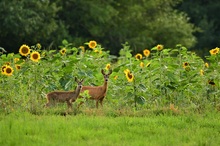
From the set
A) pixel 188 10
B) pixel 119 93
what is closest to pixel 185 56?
pixel 119 93

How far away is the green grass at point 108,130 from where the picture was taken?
957 cm

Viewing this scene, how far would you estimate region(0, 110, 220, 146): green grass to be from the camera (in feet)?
31.4

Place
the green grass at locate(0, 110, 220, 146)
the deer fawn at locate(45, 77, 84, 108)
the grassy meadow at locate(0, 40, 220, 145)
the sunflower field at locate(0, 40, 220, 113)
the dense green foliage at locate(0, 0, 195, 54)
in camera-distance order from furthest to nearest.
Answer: the dense green foliage at locate(0, 0, 195, 54) → the sunflower field at locate(0, 40, 220, 113) → the deer fawn at locate(45, 77, 84, 108) → the grassy meadow at locate(0, 40, 220, 145) → the green grass at locate(0, 110, 220, 146)

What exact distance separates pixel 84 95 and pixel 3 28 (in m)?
21.6

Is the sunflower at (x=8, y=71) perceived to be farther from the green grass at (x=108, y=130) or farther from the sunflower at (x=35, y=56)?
the green grass at (x=108, y=130)

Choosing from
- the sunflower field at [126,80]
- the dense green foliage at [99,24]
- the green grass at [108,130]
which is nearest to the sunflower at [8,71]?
the sunflower field at [126,80]

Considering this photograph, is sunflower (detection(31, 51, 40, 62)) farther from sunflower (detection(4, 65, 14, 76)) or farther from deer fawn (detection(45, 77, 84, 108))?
deer fawn (detection(45, 77, 84, 108))

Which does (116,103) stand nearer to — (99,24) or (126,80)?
(126,80)

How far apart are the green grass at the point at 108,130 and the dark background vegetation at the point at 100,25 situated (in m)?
21.8

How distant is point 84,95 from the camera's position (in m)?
11.7

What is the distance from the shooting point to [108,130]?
33.7 feet

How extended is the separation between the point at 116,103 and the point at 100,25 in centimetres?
2562

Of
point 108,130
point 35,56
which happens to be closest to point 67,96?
point 35,56

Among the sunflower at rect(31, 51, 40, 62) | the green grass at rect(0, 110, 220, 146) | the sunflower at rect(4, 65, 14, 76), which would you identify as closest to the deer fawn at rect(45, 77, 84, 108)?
the green grass at rect(0, 110, 220, 146)
